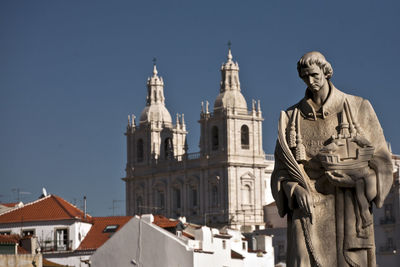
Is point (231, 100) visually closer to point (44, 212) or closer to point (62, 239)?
point (44, 212)

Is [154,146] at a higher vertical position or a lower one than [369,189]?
higher

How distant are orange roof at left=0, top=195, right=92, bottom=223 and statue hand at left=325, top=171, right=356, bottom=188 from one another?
4932 centimetres

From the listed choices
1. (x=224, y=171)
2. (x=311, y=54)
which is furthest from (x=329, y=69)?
Result: (x=224, y=171)

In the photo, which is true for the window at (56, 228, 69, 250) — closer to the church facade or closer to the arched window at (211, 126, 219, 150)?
the church facade

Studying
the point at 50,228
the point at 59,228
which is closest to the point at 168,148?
the point at 50,228

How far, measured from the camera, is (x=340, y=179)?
23.3 ft

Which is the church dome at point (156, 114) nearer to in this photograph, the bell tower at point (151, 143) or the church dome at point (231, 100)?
the bell tower at point (151, 143)

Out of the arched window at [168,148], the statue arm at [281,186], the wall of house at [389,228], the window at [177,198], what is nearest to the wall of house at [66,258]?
the wall of house at [389,228]

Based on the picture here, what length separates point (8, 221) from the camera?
186ft

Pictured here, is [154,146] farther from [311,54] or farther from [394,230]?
[311,54]

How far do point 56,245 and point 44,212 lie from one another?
267cm

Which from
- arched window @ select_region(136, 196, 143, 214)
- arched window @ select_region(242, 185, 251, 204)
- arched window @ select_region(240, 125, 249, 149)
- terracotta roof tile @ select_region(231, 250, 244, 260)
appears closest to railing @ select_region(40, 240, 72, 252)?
terracotta roof tile @ select_region(231, 250, 244, 260)

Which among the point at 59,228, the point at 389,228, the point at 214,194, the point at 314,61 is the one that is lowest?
the point at 314,61

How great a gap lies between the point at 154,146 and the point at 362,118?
378 feet
